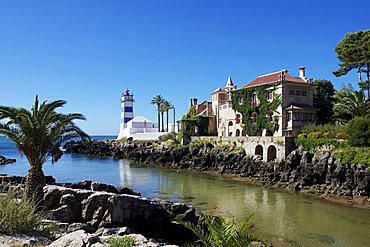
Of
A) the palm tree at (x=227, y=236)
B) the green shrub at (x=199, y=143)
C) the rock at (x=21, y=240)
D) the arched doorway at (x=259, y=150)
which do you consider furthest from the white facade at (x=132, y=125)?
the palm tree at (x=227, y=236)

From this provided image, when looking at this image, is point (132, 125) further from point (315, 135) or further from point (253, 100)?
point (315, 135)

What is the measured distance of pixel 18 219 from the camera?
8688mm

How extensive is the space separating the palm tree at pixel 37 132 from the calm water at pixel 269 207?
10899mm

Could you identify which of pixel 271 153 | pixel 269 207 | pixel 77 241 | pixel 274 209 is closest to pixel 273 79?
pixel 271 153

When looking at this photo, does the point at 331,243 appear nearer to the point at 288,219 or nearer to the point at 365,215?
the point at 288,219

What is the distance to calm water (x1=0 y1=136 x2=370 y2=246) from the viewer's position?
666 inches

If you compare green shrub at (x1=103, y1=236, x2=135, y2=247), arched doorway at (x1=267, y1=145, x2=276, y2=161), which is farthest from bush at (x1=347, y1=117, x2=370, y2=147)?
green shrub at (x1=103, y1=236, x2=135, y2=247)

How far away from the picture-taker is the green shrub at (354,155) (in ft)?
88.5

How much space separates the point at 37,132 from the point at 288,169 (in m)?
25.1

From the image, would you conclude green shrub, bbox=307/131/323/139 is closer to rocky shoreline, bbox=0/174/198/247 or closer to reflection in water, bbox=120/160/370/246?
reflection in water, bbox=120/160/370/246

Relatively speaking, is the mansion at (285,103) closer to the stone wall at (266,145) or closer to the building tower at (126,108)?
the stone wall at (266,145)

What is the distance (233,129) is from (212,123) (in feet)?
25.4

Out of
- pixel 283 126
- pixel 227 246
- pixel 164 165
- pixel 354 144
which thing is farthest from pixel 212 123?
pixel 227 246

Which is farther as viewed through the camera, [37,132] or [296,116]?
[296,116]
